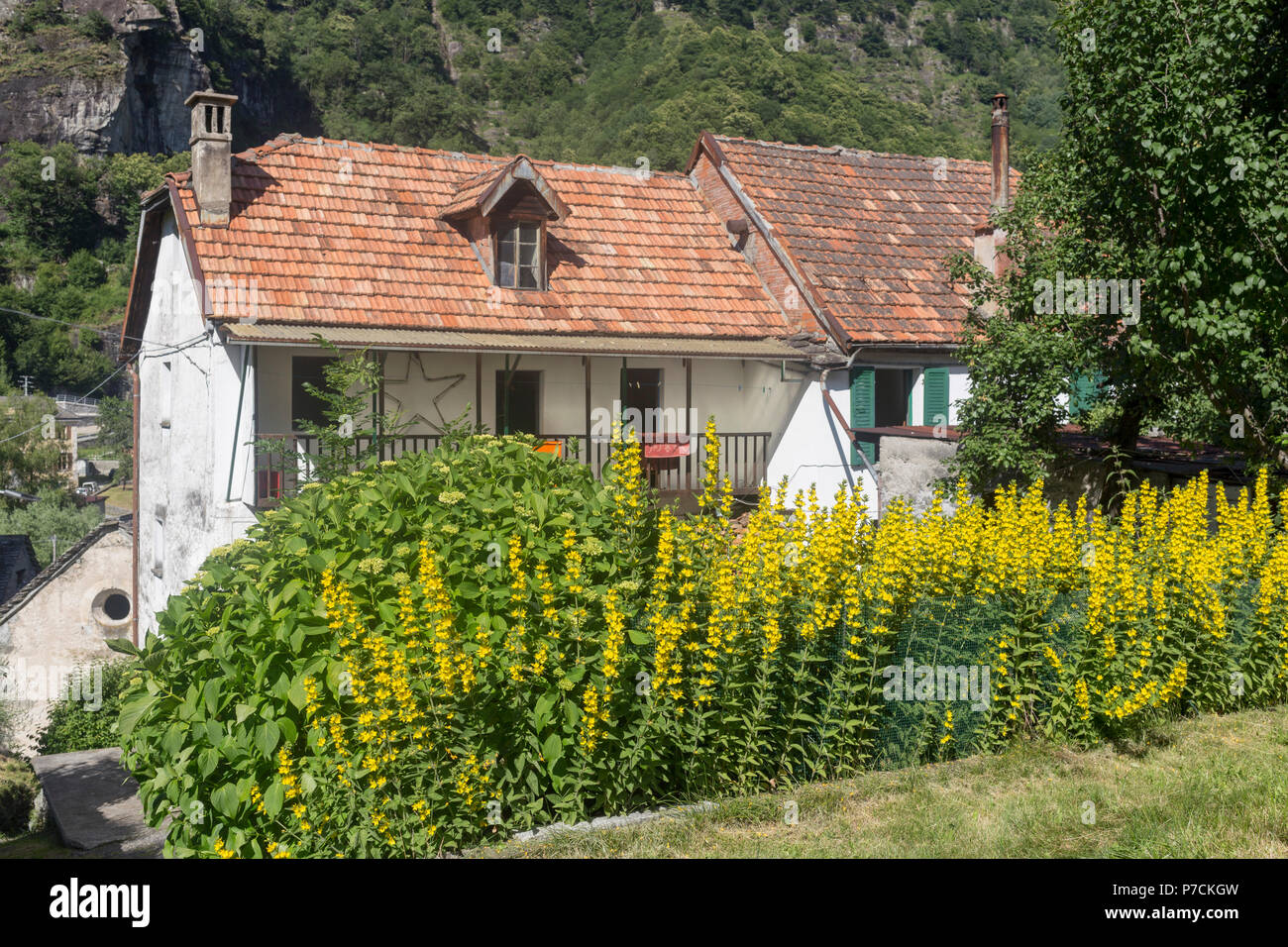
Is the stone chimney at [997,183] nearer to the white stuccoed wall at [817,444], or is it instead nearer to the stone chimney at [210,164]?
the white stuccoed wall at [817,444]

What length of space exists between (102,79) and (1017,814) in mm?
95937

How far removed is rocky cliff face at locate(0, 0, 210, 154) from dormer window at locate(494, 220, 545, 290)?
3112 inches

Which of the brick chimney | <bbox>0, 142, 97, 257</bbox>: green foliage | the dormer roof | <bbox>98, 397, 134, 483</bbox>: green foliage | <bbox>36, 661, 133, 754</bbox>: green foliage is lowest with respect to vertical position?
<bbox>36, 661, 133, 754</bbox>: green foliage

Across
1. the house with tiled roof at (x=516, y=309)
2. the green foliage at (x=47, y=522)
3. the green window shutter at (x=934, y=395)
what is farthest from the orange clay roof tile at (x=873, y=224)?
the green foliage at (x=47, y=522)

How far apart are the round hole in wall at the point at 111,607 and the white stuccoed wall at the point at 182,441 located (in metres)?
6.64

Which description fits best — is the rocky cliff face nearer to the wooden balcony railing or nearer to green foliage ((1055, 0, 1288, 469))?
the wooden balcony railing

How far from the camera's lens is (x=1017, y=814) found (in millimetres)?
6680

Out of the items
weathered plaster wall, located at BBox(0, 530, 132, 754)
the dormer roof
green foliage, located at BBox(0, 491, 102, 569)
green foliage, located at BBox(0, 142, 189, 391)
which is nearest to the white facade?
the dormer roof

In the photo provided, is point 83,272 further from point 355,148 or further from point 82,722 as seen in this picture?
Answer: point 355,148

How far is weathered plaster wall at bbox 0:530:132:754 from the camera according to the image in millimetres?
29203

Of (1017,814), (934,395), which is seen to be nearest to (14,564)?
(934,395)

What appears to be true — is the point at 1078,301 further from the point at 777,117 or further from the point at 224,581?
the point at 777,117

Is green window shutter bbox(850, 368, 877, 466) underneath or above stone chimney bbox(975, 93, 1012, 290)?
underneath

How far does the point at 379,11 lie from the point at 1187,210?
96600 millimetres
